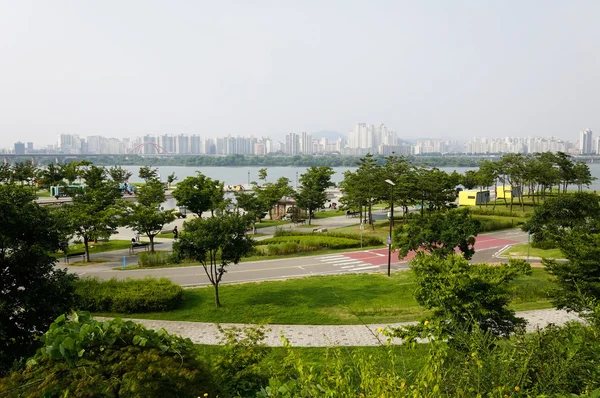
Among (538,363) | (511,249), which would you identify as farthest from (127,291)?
(511,249)

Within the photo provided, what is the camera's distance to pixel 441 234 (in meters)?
13.7

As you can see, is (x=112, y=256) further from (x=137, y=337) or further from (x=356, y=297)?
(x=137, y=337)

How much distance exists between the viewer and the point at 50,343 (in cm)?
373

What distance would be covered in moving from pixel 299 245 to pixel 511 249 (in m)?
9.85

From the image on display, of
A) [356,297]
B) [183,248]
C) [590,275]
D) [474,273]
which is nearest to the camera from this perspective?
[474,273]

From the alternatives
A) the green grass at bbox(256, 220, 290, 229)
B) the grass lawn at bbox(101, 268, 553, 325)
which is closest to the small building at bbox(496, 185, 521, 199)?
the green grass at bbox(256, 220, 290, 229)

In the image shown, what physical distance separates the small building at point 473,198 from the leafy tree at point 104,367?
37.4 meters

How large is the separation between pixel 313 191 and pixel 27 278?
85.7 ft

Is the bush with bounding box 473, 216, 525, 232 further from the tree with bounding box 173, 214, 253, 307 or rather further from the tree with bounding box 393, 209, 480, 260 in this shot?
the tree with bounding box 173, 214, 253, 307

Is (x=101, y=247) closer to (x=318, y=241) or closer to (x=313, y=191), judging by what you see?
(x=318, y=241)

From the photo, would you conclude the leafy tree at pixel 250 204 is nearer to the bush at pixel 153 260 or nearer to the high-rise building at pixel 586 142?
the bush at pixel 153 260

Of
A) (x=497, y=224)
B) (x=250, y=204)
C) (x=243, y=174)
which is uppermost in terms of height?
(x=243, y=174)

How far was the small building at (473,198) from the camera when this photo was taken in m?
38.2

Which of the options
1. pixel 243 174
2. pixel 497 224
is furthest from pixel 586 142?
pixel 497 224
